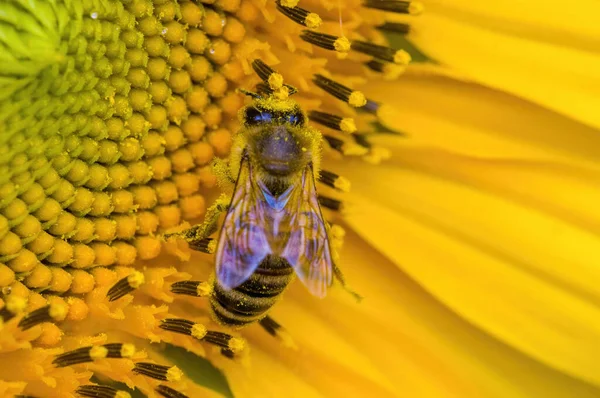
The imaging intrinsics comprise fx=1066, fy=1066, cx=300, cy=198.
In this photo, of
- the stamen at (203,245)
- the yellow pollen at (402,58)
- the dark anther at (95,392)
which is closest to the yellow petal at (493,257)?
the yellow pollen at (402,58)

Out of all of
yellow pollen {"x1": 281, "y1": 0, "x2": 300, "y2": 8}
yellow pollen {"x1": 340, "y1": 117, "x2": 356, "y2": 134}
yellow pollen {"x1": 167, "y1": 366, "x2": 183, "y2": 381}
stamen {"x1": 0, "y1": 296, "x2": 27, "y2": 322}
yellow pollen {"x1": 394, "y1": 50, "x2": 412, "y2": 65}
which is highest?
yellow pollen {"x1": 281, "y1": 0, "x2": 300, "y2": 8}

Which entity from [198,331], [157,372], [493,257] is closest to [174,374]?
[157,372]

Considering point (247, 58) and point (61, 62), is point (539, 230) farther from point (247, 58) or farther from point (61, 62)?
point (61, 62)

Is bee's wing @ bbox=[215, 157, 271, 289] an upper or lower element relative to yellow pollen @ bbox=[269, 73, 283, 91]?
lower

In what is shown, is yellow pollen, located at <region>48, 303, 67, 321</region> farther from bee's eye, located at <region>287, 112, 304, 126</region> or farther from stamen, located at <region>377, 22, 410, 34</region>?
stamen, located at <region>377, 22, 410, 34</region>

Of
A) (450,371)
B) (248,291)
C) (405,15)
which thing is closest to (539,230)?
(450,371)

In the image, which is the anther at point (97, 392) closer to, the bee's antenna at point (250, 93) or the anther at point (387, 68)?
the bee's antenna at point (250, 93)

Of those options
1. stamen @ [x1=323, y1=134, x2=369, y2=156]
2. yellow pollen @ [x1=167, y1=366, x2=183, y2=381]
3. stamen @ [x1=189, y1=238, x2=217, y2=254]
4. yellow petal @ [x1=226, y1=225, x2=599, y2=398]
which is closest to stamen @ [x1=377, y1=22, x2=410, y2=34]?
stamen @ [x1=323, y1=134, x2=369, y2=156]
